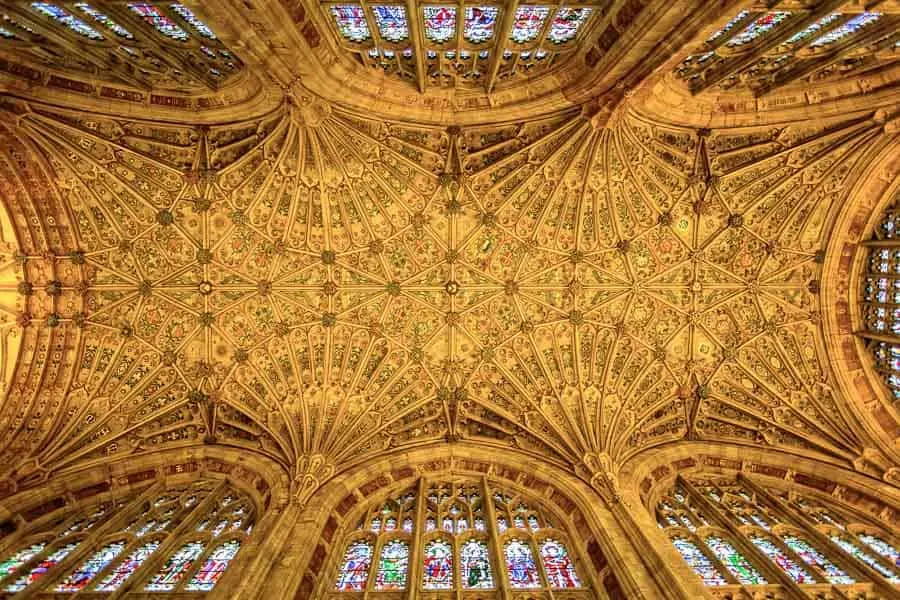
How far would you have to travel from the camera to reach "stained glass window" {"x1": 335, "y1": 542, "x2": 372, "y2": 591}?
1052cm

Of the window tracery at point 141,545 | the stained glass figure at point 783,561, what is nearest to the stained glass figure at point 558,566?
the stained glass figure at point 783,561

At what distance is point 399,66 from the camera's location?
11711mm

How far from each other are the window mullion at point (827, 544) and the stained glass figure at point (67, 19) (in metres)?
17.4

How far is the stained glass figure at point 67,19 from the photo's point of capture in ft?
29.1

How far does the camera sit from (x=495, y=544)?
11.4 metres

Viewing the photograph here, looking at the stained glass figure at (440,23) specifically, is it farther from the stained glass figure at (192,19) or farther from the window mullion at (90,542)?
the window mullion at (90,542)

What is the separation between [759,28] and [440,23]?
6250mm

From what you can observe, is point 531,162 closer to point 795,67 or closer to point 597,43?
point 597,43

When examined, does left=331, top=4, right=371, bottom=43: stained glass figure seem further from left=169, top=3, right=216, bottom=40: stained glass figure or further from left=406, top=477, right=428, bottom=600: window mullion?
left=406, top=477, right=428, bottom=600: window mullion

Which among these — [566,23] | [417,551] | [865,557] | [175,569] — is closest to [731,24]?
[566,23]

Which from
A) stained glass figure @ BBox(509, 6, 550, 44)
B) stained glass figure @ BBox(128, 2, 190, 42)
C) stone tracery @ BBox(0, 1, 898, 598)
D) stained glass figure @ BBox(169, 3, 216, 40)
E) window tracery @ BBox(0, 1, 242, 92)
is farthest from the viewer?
stone tracery @ BBox(0, 1, 898, 598)

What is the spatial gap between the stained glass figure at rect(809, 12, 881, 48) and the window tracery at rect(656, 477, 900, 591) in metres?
10.3

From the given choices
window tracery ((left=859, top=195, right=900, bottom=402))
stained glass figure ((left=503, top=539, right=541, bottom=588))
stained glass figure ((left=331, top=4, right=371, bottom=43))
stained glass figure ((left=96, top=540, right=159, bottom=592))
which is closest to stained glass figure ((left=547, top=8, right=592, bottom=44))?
stained glass figure ((left=331, top=4, right=371, bottom=43))

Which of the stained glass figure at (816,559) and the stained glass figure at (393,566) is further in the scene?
the stained glass figure at (393,566)
